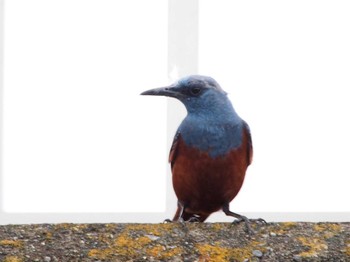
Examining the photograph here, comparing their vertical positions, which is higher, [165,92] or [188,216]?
[165,92]

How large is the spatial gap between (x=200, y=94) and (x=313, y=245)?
89 cm

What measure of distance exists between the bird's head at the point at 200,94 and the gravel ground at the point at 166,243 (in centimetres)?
78

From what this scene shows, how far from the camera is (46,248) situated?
125 cm

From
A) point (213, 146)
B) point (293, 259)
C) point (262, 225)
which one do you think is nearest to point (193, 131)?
point (213, 146)

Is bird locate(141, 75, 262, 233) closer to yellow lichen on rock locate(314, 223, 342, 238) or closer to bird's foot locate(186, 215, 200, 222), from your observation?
bird's foot locate(186, 215, 200, 222)

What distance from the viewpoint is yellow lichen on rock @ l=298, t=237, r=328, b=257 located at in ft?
4.24

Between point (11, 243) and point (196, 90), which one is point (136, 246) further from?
point (196, 90)

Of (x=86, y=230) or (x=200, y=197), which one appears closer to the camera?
(x=86, y=230)

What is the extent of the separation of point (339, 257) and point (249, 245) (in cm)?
17

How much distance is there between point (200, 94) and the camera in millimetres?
2129

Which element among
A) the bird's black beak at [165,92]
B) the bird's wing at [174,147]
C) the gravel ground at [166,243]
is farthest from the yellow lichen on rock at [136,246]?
the bird's wing at [174,147]

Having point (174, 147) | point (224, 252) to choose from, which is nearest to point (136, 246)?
point (224, 252)

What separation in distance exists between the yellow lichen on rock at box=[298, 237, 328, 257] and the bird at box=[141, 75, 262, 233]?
78 centimetres

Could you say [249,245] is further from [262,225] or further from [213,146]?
[213,146]
